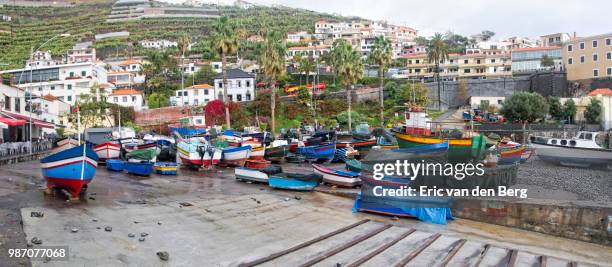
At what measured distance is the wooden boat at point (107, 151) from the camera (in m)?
33.0

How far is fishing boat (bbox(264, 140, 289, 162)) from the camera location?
37.8 metres

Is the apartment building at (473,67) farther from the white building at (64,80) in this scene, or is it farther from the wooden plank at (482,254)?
the wooden plank at (482,254)

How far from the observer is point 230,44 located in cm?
5088

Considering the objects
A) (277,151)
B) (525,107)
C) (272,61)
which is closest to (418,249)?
(277,151)

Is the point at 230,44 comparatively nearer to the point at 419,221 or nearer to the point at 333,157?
the point at 333,157

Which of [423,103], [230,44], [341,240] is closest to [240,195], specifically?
[341,240]

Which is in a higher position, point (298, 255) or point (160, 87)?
point (160, 87)

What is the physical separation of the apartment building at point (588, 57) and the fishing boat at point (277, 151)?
52766 millimetres

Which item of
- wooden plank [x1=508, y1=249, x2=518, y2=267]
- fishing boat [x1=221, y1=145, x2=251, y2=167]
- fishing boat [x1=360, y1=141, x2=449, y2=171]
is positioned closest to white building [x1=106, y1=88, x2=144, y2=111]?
fishing boat [x1=221, y1=145, x2=251, y2=167]

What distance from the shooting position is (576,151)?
110 feet

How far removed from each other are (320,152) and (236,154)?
656cm

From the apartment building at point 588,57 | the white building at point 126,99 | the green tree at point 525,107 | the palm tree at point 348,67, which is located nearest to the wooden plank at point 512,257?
the palm tree at point 348,67

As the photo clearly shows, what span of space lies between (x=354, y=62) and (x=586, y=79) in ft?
121

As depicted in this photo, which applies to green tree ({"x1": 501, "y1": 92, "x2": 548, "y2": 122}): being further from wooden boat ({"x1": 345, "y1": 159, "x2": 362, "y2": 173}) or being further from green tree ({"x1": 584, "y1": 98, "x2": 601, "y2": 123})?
wooden boat ({"x1": 345, "y1": 159, "x2": 362, "y2": 173})
